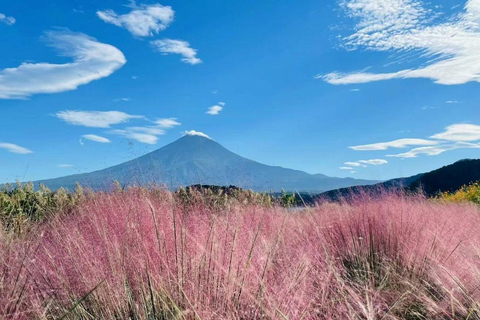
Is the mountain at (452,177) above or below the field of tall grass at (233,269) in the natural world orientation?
above

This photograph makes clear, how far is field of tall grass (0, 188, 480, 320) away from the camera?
288 cm

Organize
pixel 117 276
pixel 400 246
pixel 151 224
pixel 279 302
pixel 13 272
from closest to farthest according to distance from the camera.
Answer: pixel 279 302
pixel 117 276
pixel 13 272
pixel 151 224
pixel 400 246

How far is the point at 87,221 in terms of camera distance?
484 centimetres

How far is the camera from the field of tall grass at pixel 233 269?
288 centimetres

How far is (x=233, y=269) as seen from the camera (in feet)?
9.98

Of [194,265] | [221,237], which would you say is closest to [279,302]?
[194,265]

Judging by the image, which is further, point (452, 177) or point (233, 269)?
point (452, 177)

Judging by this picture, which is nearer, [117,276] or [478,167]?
[117,276]

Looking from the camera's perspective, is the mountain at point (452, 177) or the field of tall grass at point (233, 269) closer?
the field of tall grass at point (233, 269)

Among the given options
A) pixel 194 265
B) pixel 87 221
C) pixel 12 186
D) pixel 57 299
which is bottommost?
pixel 57 299

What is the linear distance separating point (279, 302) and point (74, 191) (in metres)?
7.08

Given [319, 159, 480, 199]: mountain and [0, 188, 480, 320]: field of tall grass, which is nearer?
[0, 188, 480, 320]: field of tall grass

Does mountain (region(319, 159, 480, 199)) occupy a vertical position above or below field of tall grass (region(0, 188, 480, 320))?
above

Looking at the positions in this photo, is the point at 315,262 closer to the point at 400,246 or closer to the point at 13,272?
the point at 400,246
